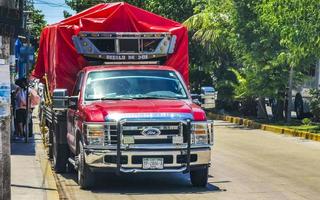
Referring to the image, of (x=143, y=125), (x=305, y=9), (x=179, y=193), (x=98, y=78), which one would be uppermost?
(x=305, y=9)

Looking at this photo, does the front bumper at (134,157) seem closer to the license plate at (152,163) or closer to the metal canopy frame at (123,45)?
the license plate at (152,163)

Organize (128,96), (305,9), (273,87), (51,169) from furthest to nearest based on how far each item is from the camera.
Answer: (273,87)
(305,9)
(51,169)
(128,96)

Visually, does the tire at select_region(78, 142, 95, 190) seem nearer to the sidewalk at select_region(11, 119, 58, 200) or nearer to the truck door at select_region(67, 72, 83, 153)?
the sidewalk at select_region(11, 119, 58, 200)

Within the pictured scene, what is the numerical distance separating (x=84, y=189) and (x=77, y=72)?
10.6 feet

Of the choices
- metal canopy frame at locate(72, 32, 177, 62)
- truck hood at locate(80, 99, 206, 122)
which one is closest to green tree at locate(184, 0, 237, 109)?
metal canopy frame at locate(72, 32, 177, 62)

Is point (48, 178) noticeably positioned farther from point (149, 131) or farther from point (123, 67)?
point (149, 131)

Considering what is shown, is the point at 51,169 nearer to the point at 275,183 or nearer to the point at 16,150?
the point at 16,150

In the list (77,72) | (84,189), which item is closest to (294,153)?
(77,72)

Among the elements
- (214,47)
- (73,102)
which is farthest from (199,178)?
(214,47)

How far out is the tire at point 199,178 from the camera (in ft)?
38.4

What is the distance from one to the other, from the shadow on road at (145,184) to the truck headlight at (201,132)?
85 centimetres

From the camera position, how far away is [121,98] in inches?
472

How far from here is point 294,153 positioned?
17.9 metres

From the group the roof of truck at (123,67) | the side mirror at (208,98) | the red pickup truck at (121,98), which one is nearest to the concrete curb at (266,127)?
the red pickup truck at (121,98)
